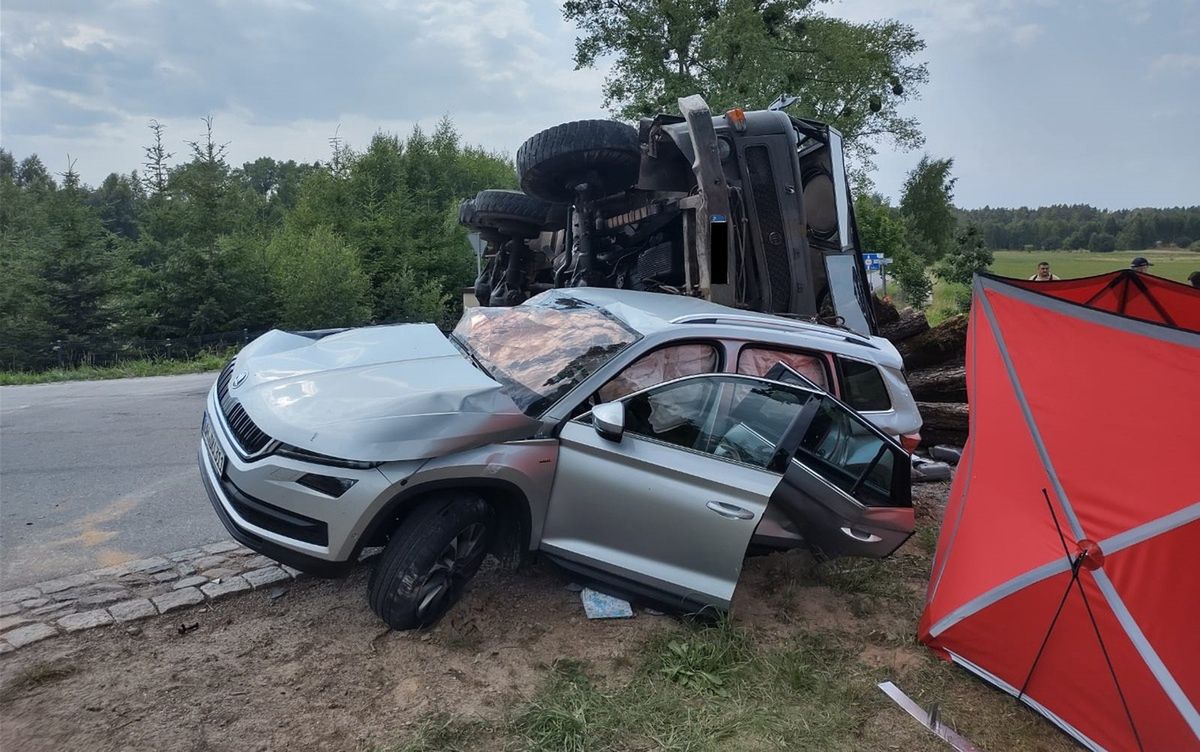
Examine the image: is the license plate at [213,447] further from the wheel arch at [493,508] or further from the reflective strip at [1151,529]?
the reflective strip at [1151,529]

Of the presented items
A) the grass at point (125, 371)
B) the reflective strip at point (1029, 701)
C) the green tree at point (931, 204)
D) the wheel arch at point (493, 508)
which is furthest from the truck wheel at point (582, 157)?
the green tree at point (931, 204)

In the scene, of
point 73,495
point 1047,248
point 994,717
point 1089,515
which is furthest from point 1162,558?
point 1047,248

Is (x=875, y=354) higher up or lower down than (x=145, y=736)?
higher up

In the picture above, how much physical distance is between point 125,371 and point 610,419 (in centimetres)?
1462

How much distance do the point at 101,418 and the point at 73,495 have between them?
3.44 metres

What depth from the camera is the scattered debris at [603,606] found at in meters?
3.65

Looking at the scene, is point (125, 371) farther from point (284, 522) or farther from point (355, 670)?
point (355, 670)

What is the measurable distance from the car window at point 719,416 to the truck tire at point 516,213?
5052 millimetres

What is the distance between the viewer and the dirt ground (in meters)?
2.69

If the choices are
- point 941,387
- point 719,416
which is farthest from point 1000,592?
point 941,387

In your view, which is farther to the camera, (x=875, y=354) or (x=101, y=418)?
(x=101, y=418)

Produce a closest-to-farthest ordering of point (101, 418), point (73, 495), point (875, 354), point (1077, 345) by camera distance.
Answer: point (1077, 345)
point (875, 354)
point (73, 495)
point (101, 418)

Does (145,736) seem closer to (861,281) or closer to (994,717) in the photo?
(994,717)

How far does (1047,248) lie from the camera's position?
3688cm
